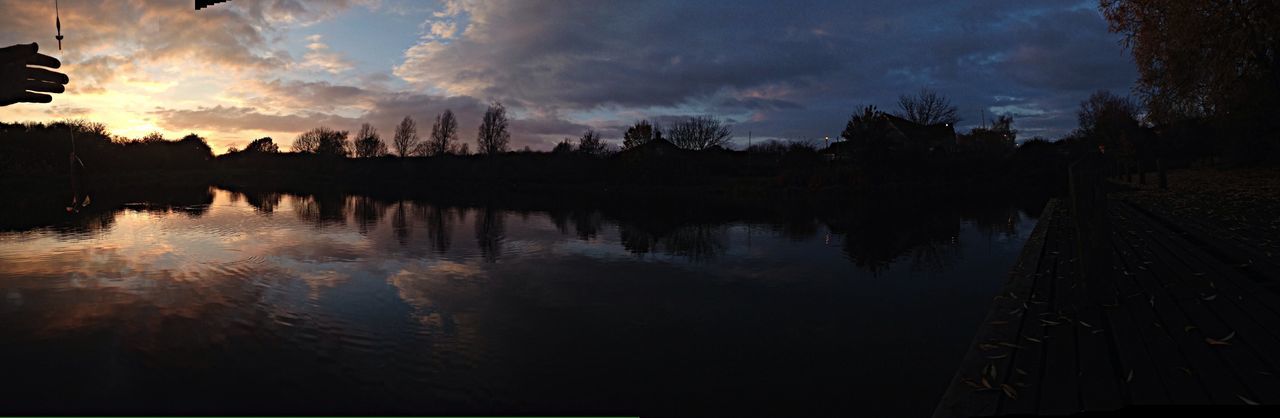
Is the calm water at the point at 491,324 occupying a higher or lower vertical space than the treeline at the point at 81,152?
lower

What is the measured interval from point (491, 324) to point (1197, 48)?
1851 cm

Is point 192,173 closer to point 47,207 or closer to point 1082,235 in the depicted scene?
point 47,207

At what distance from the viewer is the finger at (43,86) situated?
33.2 feet

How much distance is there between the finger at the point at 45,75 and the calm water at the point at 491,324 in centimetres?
367

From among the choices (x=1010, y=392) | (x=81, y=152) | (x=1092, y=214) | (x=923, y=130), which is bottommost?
(x=1010, y=392)

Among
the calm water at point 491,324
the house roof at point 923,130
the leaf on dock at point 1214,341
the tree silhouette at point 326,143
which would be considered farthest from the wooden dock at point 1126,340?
the tree silhouette at point 326,143

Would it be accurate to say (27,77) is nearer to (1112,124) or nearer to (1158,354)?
(1158,354)

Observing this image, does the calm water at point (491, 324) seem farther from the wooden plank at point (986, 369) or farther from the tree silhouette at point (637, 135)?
the tree silhouette at point (637, 135)

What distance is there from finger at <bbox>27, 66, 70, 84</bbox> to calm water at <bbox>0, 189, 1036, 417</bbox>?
367cm

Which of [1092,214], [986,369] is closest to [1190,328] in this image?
[1092,214]

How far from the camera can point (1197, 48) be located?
48.1 ft

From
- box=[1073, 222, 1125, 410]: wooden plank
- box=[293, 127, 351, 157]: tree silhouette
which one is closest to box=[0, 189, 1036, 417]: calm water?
box=[1073, 222, 1125, 410]: wooden plank

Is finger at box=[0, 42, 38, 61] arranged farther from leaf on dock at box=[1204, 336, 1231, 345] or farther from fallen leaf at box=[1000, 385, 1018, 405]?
leaf on dock at box=[1204, 336, 1231, 345]

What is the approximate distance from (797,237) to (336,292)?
40.4 feet
